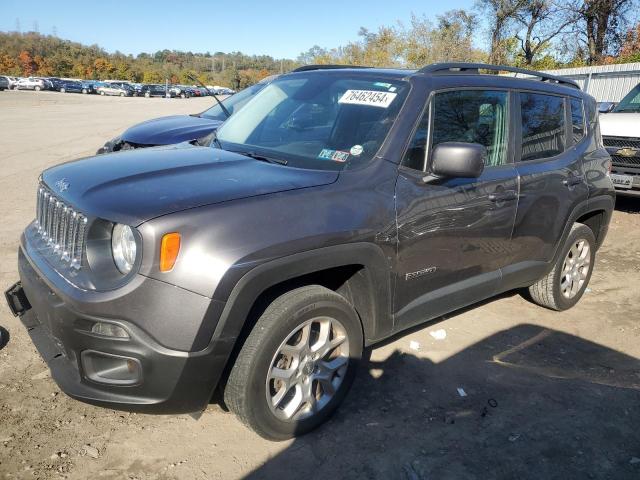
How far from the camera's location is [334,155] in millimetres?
3000

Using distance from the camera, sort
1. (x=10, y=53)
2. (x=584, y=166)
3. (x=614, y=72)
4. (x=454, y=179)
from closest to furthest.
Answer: (x=454, y=179) → (x=584, y=166) → (x=614, y=72) → (x=10, y=53)

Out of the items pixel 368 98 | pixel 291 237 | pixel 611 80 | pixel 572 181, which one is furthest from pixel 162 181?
pixel 611 80

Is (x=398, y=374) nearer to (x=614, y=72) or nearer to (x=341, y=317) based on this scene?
(x=341, y=317)

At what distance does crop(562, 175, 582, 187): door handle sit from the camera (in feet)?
13.5

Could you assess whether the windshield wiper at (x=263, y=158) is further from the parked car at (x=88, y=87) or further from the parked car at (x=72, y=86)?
the parked car at (x=88, y=87)

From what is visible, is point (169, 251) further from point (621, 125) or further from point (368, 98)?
Result: point (621, 125)

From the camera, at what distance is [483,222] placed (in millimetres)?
3402

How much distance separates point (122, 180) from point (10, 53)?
100 meters

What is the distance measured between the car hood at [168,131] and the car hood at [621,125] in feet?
20.4

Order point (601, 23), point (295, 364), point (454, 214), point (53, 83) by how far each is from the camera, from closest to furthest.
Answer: point (295, 364)
point (454, 214)
point (601, 23)
point (53, 83)

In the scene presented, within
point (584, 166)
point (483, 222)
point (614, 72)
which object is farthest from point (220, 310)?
point (614, 72)

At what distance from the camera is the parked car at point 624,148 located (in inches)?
317

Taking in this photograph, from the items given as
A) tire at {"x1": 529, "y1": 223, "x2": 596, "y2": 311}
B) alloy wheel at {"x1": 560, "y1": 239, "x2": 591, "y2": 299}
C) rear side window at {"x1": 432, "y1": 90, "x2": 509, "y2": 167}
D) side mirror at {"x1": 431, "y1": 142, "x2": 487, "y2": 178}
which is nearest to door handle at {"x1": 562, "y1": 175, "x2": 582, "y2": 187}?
tire at {"x1": 529, "y1": 223, "x2": 596, "y2": 311}

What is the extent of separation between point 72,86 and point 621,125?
207 feet
